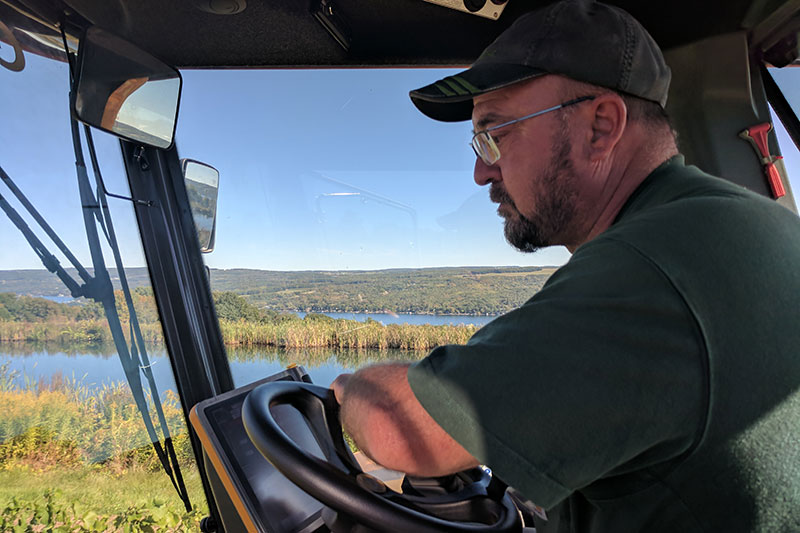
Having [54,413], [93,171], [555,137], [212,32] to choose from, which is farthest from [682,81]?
[54,413]

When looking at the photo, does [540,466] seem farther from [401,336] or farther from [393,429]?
[401,336]

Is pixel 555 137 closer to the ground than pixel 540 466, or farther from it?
farther from it

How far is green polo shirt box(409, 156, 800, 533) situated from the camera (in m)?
0.63

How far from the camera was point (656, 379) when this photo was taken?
625 mm

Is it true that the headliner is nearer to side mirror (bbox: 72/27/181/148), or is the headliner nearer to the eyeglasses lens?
side mirror (bbox: 72/27/181/148)

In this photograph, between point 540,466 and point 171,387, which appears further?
point 171,387

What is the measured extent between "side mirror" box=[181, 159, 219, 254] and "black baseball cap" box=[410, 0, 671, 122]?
1.33 m

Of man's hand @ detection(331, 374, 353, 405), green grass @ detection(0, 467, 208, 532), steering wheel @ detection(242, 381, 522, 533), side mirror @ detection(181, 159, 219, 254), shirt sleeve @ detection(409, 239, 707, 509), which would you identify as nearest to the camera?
shirt sleeve @ detection(409, 239, 707, 509)

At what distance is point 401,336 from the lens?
88.3 inches

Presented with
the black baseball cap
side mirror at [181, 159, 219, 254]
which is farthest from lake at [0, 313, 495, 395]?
the black baseball cap

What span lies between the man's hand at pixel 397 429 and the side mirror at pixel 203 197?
1.45m

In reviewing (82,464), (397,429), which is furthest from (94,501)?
(397,429)

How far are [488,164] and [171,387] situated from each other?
152 centimetres

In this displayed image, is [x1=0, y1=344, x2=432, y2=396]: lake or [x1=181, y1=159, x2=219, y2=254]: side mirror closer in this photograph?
[x1=0, y1=344, x2=432, y2=396]: lake
